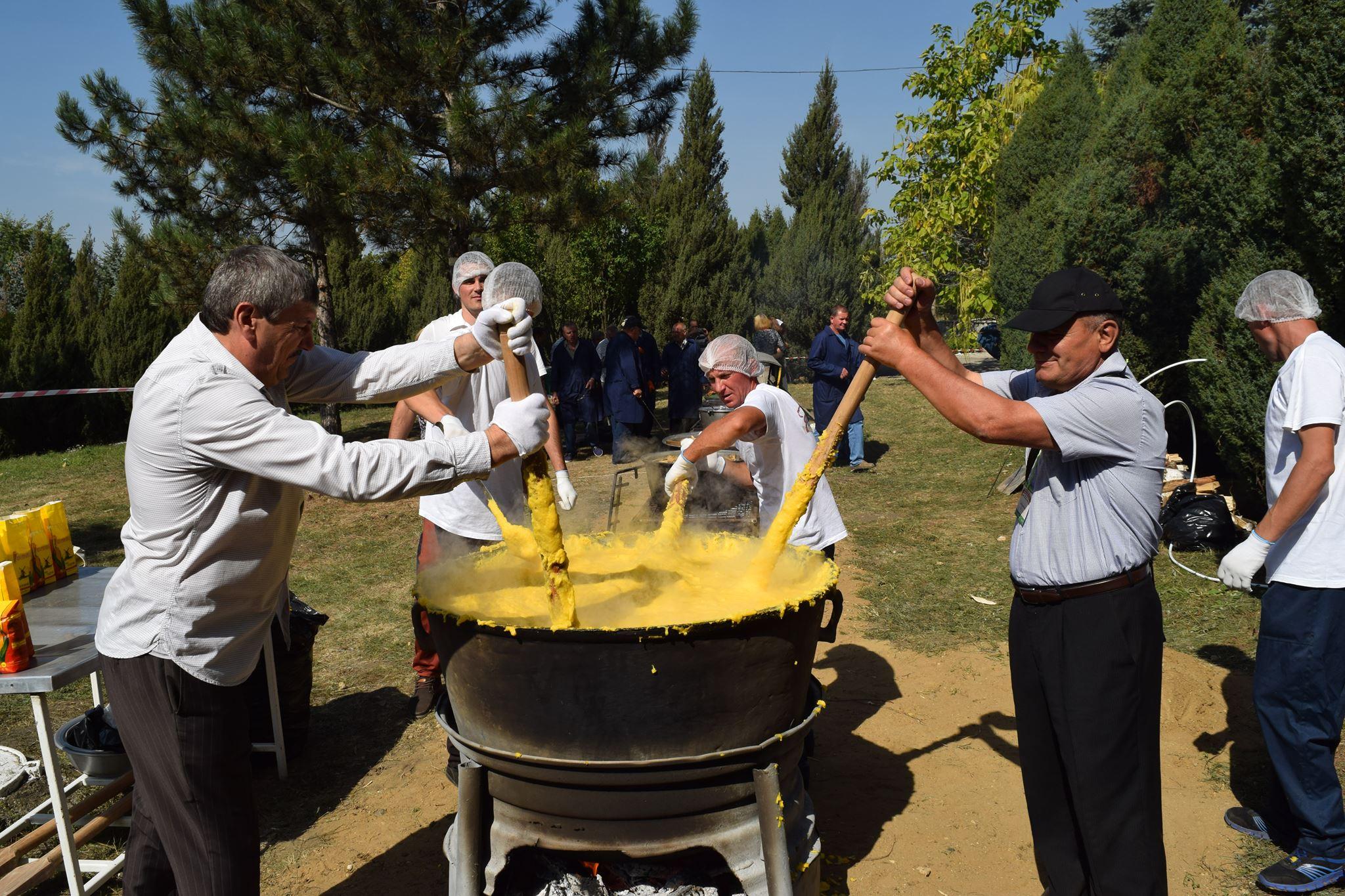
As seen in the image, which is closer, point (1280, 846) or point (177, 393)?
point (177, 393)

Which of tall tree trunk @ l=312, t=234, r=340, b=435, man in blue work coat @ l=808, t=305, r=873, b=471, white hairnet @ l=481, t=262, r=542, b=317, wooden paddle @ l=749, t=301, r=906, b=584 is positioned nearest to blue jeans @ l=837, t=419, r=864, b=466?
man in blue work coat @ l=808, t=305, r=873, b=471

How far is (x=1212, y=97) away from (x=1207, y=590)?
4.78 m

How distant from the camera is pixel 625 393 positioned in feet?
40.3

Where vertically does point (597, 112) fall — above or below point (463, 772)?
above

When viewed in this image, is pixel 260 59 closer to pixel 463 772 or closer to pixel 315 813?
pixel 315 813

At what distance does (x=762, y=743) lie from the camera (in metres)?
2.49

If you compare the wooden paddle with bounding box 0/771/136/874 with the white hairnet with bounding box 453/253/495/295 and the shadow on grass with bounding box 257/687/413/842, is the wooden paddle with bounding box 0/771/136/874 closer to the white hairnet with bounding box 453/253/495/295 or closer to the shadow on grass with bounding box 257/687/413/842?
the shadow on grass with bounding box 257/687/413/842

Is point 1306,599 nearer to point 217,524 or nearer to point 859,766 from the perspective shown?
point 859,766

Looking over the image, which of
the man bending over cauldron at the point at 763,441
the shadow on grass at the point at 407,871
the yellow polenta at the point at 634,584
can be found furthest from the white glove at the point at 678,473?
the shadow on grass at the point at 407,871

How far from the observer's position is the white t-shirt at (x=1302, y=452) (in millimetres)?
3076

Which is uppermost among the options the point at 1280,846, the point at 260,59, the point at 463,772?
the point at 260,59

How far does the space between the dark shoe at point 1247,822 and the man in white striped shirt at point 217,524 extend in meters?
3.21

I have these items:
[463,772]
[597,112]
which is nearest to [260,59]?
[597,112]

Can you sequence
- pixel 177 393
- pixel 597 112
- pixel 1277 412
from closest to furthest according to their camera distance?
pixel 177 393 < pixel 1277 412 < pixel 597 112
